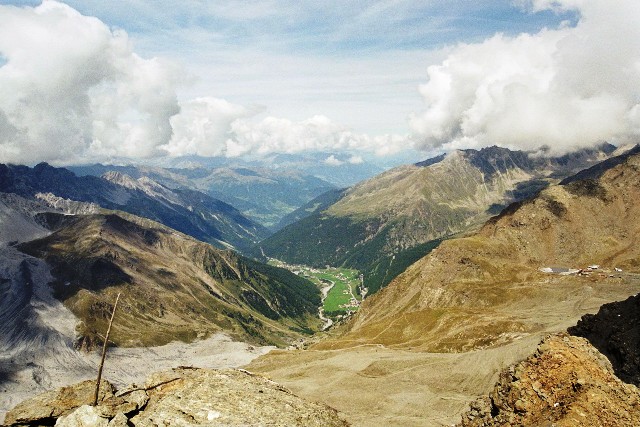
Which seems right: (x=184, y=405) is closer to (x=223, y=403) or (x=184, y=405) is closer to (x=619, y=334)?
(x=223, y=403)

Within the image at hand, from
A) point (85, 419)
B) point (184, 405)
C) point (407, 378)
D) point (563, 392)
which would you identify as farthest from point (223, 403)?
point (407, 378)

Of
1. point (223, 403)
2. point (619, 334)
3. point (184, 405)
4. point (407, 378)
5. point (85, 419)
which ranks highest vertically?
point (85, 419)

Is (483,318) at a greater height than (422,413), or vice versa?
(422,413)

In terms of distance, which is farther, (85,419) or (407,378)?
(407,378)

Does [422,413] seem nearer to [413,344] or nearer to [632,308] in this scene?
[632,308]

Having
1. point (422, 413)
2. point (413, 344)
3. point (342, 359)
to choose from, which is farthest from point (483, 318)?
A: point (422, 413)

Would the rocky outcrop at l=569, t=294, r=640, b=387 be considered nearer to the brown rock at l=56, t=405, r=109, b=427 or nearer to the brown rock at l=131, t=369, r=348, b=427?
the brown rock at l=131, t=369, r=348, b=427
